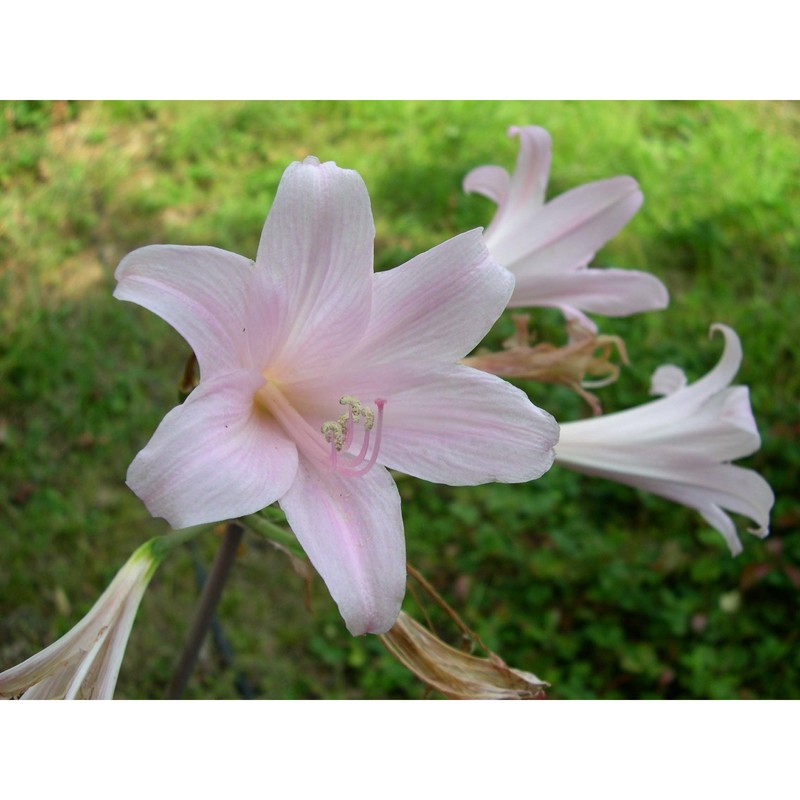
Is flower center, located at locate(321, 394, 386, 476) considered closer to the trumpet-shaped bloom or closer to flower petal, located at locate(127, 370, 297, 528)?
flower petal, located at locate(127, 370, 297, 528)

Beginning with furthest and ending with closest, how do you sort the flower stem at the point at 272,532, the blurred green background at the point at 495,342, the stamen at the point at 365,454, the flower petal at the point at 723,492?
the blurred green background at the point at 495,342 → the flower petal at the point at 723,492 → the flower stem at the point at 272,532 → the stamen at the point at 365,454

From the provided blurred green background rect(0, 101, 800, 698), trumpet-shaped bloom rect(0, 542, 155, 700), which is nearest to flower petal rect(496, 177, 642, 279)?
trumpet-shaped bloom rect(0, 542, 155, 700)

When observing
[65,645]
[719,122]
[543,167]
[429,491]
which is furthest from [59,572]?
[719,122]

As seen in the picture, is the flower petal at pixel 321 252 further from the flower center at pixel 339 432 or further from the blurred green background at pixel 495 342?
the blurred green background at pixel 495 342

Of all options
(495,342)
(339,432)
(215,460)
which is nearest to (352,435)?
(339,432)

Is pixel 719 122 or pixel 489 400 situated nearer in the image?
pixel 489 400

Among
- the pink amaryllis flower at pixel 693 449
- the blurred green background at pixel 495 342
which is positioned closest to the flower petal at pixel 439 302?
the pink amaryllis flower at pixel 693 449

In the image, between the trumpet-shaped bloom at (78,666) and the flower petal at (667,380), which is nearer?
the trumpet-shaped bloom at (78,666)

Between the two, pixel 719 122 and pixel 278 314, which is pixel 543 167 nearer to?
pixel 278 314
